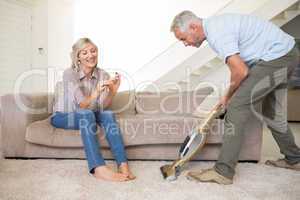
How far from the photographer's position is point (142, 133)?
90.9 inches

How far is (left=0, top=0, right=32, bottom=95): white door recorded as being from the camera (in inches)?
175

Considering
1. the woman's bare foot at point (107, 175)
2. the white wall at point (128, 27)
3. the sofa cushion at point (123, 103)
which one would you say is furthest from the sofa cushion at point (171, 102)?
the white wall at point (128, 27)

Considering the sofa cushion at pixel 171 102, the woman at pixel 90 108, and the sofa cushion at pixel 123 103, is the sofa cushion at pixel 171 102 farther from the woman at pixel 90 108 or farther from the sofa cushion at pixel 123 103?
the woman at pixel 90 108

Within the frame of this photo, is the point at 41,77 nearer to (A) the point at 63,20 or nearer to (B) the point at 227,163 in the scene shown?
(A) the point at 63,20

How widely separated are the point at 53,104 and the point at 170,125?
98 centimetres

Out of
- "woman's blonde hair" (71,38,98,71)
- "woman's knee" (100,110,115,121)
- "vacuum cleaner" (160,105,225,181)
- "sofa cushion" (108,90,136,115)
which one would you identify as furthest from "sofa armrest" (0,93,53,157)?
"vacuum cleaner" (160,105,225,181)

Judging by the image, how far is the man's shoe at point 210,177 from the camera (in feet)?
6.23

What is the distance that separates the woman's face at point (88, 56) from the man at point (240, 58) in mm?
593

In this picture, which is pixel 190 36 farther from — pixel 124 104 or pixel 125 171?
pixel 124 104

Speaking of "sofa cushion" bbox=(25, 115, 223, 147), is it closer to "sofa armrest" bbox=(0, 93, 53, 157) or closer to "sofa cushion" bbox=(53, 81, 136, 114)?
"sofa armrest" bbox=(0, 93, 53, 157)

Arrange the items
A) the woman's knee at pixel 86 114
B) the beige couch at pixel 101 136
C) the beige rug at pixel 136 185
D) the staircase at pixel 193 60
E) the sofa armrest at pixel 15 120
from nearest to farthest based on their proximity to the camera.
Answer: the beige rug at pixel 136 185, the woman's knee at pixel 86 114, the beige couch at pixel 101 136, the sofa armrest at pixel 15 120, the staircase at pixel 193 60

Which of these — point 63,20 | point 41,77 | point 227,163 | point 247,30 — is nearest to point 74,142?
point 227,163

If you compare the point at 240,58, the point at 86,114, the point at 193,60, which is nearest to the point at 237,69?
the point at 240,58

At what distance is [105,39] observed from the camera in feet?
17.9
